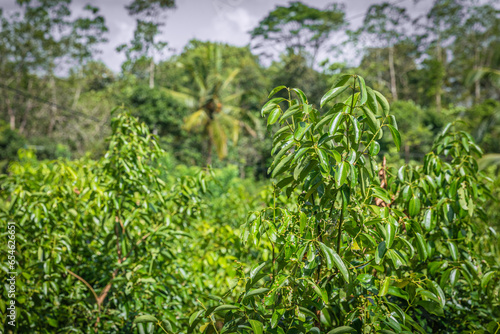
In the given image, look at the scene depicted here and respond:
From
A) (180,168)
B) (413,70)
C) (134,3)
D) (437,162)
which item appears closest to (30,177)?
(437,162)

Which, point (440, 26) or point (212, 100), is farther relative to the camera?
point (440, 26)

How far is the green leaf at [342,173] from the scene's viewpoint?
807 mm

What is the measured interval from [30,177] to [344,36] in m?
9.94

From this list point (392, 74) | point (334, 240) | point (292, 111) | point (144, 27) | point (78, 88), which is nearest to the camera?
point (292, 111)

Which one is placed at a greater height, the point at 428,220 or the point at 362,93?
the point at 362,93

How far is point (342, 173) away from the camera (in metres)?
0.82

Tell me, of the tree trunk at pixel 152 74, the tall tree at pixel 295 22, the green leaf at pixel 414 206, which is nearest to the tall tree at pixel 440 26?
the tall tree at pixel 295 22

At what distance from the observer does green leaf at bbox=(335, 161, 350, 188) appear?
0.81 metres

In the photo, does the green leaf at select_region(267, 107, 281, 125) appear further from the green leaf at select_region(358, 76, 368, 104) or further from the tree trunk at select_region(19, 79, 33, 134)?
the tree trunk at select_region(19, 79, 33, 134)

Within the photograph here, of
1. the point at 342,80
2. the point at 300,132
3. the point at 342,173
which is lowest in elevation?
the point at 342,173

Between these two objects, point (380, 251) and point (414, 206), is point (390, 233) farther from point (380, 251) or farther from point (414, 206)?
point (414, 206)

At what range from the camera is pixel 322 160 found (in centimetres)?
82

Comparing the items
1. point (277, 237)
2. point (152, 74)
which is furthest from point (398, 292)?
point (152, 74)

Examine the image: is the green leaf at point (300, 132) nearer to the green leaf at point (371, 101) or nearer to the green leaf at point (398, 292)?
the green leaf at point (371, 101)
